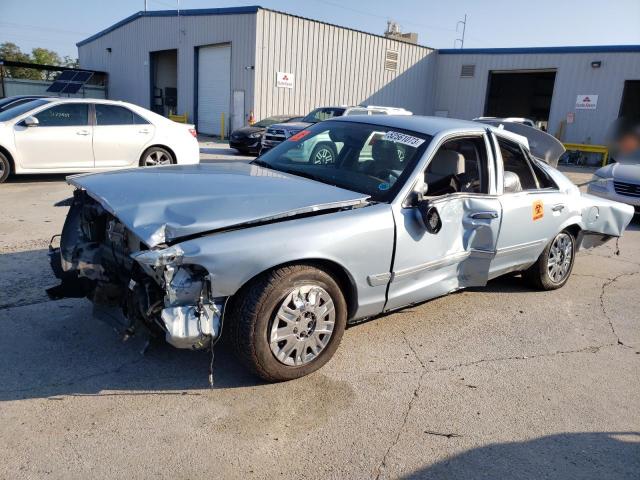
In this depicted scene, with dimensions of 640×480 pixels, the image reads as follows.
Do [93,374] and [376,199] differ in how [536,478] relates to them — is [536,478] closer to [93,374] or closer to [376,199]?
[376,199]

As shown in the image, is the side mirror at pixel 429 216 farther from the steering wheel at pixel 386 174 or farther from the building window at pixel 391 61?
the building window at pixel 391 61

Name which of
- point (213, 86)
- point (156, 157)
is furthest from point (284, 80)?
point (156, 157)

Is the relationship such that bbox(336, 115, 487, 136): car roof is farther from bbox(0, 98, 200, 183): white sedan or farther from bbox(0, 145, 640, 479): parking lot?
bbox(0, 98, 200, 183): white sedan

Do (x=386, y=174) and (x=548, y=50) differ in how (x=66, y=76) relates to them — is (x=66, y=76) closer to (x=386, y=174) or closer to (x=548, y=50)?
(x=548, y=50)

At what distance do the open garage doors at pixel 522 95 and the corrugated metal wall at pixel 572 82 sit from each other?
4693 millimetres

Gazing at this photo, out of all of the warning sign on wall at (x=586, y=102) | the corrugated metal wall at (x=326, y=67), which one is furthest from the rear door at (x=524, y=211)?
the warning sign on wall at (x=586, y=102)

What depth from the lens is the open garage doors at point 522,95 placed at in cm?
3394

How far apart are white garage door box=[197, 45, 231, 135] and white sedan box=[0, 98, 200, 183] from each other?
13884 mm

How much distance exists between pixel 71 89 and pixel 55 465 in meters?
30.7

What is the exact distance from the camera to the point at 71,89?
29.2m

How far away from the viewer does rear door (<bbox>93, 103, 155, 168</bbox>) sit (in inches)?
388

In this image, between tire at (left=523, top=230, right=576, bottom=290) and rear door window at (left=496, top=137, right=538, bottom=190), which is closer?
rear door window at (left=496, top=137, right=538, bottom=190)

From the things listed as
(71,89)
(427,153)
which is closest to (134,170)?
(427,153)

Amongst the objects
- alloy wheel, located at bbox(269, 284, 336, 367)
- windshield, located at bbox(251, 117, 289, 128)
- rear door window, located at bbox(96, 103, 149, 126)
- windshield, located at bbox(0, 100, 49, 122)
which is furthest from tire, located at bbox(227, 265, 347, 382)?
windshield, located at bbox(251, 117, 289, 128)
